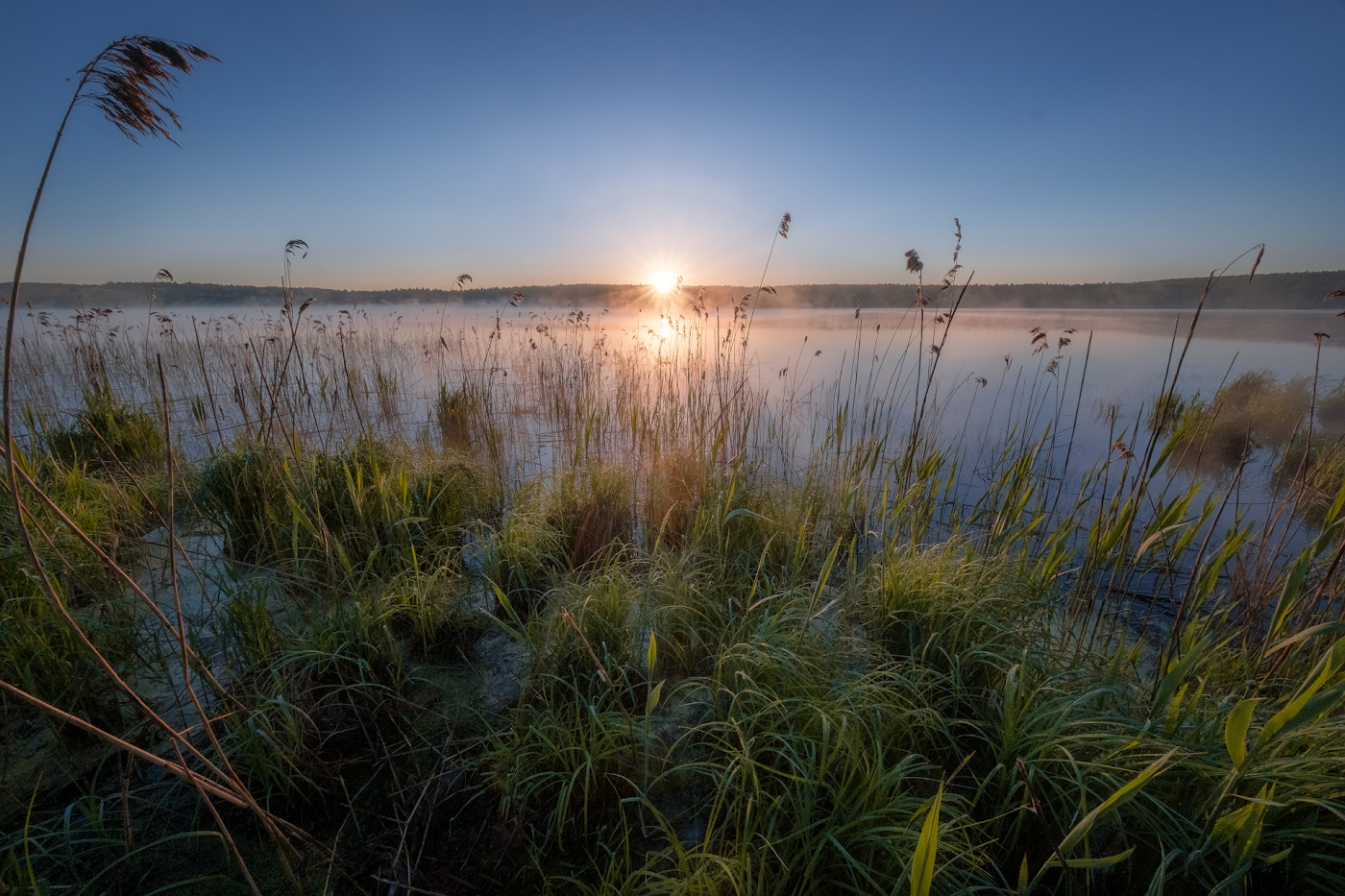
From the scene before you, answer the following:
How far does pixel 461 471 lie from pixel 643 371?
156 inches

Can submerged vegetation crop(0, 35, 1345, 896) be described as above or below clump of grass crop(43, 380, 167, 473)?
below

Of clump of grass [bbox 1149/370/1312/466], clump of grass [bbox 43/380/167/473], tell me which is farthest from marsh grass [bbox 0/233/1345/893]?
clump of grass [bbox 1149/370/1312/466]

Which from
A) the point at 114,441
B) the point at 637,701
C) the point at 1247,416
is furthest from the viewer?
the point at 1247,416

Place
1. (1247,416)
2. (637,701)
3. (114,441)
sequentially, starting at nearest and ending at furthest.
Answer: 1. (637,701)
2. (114,441)
3. (1247,416)

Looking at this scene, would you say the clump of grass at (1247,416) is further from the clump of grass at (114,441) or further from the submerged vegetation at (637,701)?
the clump of grass at (114,441)

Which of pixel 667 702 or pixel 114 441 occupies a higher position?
pixel 114 441

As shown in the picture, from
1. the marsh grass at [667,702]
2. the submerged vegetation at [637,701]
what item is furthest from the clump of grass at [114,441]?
the submerged vegetation at [637,701]

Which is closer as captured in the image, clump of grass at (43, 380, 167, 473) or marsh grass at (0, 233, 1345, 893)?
marsh grass at (0, 233, 1345, 893)

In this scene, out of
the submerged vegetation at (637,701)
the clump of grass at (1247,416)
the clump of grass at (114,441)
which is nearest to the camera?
A: the submerged vegetation at (637,701)

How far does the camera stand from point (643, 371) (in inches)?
275

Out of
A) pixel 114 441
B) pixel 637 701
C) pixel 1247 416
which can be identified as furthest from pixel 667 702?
pixel 1247 416

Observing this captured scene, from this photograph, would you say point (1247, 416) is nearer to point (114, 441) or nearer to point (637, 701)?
point (637, 701)

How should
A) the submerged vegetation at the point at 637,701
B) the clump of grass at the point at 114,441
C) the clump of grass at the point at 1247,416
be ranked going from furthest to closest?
the clump of grass at the point at 1247,416
the clump of grass at the point at 114,441
the submerged vegetation at the point at 637,701

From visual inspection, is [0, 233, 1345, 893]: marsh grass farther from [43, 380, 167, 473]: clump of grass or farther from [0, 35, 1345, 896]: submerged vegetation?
[43, 380, 167, 473]: clump of grass
